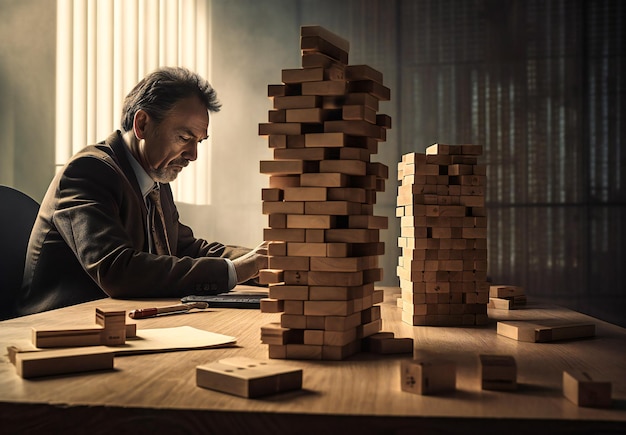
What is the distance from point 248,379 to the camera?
0.90 meters

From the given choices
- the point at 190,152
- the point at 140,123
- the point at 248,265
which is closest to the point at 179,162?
the point at 190,152

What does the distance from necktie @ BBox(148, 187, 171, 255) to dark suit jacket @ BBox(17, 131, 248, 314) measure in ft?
0.30

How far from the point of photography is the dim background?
14.6 ft

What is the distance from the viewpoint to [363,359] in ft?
3.96

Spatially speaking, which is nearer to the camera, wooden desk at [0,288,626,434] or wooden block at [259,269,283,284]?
wooden desk at [0,288,626,434]

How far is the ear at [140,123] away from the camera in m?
3.03

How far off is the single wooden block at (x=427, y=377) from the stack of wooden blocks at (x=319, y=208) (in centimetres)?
26

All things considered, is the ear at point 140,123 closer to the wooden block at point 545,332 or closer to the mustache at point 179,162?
the mustache at point 179,162

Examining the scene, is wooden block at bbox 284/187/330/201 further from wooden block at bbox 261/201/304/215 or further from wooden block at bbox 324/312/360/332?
wooden block at bbox 324/312/360/332

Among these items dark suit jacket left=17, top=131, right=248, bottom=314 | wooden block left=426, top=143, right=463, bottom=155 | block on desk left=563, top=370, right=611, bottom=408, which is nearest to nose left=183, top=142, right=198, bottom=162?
dark suit jacket left=17, top=131, right=248, bottom=314

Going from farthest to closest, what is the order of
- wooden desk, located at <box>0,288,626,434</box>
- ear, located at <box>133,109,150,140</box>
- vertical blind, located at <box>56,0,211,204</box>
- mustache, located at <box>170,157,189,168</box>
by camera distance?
vertical blind, located at <box>56,0,211,204</box>
mustache, located at <box>170,157,189,168</box>
ear, located at <box>133,109,150,140</box>
wooden desk, located at <box>0,288,626,434</box>

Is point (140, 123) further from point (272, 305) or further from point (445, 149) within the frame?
point (272, 305)

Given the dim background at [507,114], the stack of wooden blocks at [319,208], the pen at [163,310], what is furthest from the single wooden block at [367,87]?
the dim background at [507,114]

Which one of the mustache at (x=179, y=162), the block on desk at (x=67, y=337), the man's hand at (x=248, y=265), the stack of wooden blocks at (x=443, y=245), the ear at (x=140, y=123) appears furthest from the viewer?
the mustache at (x=179, y=162)
